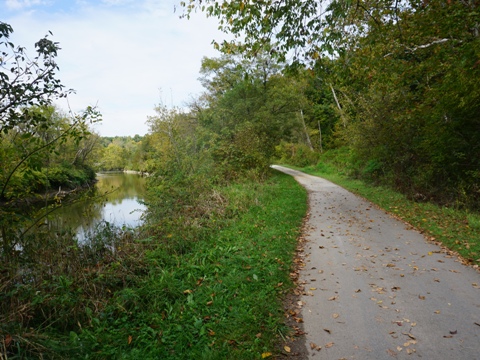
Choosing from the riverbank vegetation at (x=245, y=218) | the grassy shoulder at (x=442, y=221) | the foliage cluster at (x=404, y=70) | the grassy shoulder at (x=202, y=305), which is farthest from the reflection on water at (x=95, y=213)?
the grassy shoulder at (x=442, y=221)

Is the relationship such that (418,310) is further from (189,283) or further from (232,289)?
(189,283)

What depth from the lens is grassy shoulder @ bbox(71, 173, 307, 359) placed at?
3430 mm

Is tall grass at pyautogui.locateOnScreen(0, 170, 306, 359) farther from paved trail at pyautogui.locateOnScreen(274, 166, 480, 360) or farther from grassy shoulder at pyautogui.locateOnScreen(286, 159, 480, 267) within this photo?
grassy shoulder at pyautogui.locateOnScreen(286, 159, 480, 267)

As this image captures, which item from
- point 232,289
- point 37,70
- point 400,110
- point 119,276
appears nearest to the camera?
point 37,70

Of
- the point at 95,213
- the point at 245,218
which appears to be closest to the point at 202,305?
the point at 245,218

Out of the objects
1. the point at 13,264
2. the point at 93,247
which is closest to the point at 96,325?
the point at 13,264

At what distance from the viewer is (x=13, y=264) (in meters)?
4.19

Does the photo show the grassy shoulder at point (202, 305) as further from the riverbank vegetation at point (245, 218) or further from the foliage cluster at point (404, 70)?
the foliage cluster at point (404, 70)

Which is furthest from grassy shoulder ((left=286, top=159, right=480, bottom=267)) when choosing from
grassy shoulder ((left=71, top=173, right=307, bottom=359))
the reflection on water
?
the reflection on water

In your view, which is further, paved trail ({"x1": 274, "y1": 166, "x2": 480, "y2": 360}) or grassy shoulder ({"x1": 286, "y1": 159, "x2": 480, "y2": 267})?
grassy shoulder ({"x1": 286, "y1": 159, "x2": 480, "y2": 267})

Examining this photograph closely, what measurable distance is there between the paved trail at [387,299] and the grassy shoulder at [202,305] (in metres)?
0.55

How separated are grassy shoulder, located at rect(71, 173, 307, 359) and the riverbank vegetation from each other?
2 centimetres

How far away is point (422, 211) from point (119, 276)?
9039 millimetres

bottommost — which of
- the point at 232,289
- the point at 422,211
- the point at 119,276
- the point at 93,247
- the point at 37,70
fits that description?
the point at 422,211
